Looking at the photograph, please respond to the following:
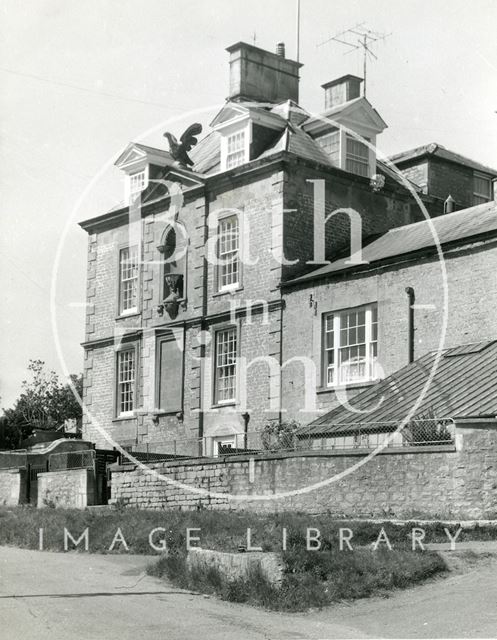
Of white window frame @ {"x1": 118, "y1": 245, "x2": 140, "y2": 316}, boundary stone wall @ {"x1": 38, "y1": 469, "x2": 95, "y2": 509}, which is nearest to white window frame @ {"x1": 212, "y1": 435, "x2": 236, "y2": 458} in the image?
boundary stone wall @ {"x1": 38, "y1": 469, "x2": 95, "y2": 509}

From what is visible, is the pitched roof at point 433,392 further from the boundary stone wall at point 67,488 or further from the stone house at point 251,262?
the boundary stone wall at point 67,488

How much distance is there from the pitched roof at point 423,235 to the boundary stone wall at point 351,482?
815 centimetres

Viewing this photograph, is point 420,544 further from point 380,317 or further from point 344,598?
point 380,317

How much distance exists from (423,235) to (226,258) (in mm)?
6827

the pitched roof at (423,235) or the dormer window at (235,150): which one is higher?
the dormer window at (235,150)

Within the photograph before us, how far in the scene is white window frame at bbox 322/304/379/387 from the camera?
28281 mm

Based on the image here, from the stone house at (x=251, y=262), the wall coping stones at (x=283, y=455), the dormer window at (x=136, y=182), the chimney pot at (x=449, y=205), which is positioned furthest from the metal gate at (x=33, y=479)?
the chimney pot at (x=449, y=205)

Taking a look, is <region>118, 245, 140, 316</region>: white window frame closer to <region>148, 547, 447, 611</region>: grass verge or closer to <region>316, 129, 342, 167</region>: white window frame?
<region>316, 129, 342, 167</region>: white window frame

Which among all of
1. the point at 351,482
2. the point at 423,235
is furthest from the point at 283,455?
the point at 423,235

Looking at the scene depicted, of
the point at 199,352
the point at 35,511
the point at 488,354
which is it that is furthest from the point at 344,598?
the point at 199,352

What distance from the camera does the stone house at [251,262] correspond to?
29.5 metres

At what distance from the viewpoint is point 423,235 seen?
29.9 metres

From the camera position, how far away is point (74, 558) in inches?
728

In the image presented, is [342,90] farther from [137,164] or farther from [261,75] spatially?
[137,164]
